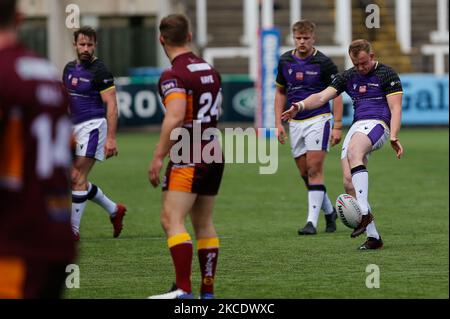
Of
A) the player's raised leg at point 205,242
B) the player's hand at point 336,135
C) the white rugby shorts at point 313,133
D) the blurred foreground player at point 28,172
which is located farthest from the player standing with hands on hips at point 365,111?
the blurred foreground player at point 28,172

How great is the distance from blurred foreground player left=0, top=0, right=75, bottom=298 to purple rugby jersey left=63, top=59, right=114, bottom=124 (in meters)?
6.69

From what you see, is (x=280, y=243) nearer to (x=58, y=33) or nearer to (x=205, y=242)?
(x=205, y=242)

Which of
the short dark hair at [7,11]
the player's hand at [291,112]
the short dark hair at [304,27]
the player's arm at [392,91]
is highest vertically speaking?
the short dark hair at [7,11]

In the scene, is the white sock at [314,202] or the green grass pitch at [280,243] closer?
the green grass pitch at [280,243]

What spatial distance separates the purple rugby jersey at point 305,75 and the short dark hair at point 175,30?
4.99 meters

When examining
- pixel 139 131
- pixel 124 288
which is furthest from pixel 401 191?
pixel 139 131

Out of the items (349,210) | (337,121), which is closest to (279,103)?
(337,121)

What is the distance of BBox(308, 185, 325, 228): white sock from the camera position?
41.8 ft

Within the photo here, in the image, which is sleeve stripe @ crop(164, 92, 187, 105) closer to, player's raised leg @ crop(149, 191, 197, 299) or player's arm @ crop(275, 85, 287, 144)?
player's raised leg @ crop(149, 191, 197, 299)

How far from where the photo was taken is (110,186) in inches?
734

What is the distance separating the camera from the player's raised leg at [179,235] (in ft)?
25.9

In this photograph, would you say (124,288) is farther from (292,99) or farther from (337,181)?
(337,181)

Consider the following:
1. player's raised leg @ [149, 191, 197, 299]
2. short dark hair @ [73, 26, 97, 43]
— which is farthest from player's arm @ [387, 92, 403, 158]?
player's raised leg @ [149, 191, 197, 299]

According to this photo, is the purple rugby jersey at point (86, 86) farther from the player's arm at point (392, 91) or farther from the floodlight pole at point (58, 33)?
the floodlight pole at point (58, 33)
